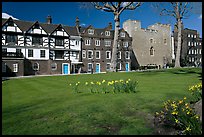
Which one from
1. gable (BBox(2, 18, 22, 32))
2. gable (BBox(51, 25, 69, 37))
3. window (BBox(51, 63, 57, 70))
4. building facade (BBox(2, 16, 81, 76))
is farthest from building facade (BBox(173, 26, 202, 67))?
gable (BBox(2, 18, 22, 32))

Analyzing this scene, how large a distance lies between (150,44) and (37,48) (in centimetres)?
3303

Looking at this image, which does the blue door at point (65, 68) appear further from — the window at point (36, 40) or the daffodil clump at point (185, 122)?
the daffodil clump at point (185, 122)

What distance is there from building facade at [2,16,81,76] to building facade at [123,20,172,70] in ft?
57.1

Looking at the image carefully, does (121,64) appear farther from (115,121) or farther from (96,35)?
(115,121)

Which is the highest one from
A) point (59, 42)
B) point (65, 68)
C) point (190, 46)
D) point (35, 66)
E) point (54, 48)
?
point (190, 46)

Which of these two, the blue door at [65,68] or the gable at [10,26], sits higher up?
the gable at [10,26]

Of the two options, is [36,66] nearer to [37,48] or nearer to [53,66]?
[53,66]

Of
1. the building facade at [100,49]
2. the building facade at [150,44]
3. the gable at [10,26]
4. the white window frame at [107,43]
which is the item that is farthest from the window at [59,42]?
the building facade at [150,44]

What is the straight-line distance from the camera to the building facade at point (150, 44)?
54656 millimetres

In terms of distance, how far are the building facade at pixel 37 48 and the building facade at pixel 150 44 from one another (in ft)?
57.1

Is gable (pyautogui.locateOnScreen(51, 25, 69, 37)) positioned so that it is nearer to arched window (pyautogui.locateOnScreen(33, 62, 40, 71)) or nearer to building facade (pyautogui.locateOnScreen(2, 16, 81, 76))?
building facade (pyautogui.locateOnScreen(2, 16, 81, 76))

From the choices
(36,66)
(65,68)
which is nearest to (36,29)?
(36,66)

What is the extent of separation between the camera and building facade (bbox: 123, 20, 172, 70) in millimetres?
54656

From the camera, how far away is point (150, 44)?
190 ft
